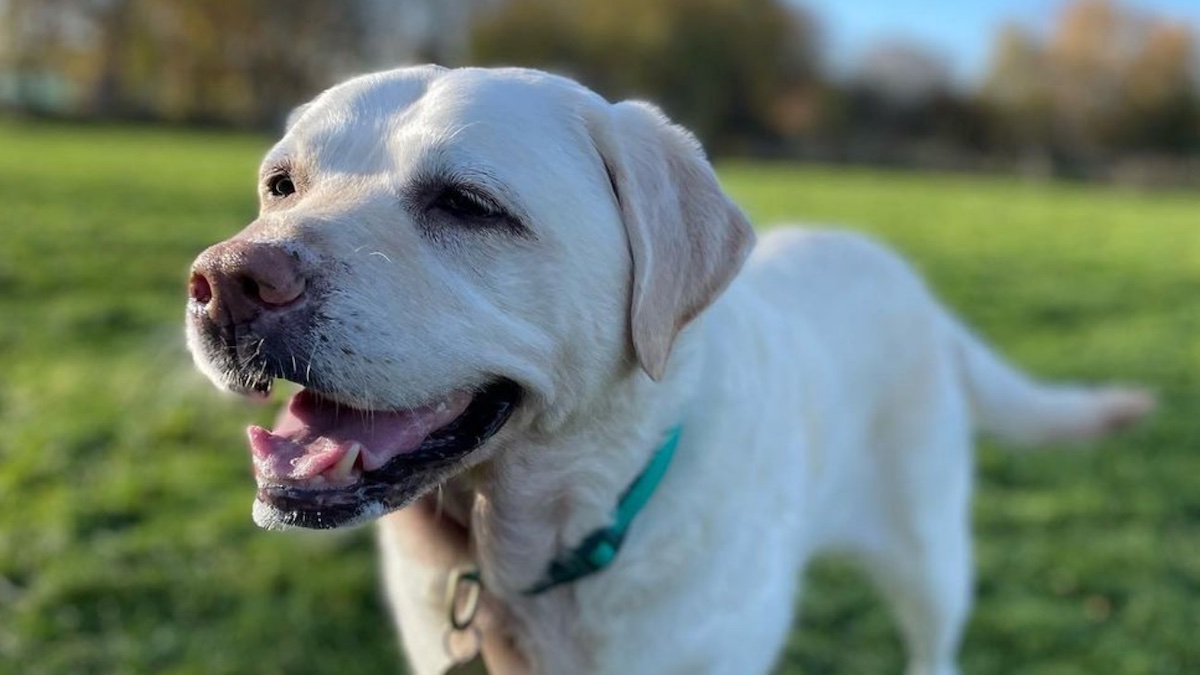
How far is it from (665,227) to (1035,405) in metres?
2.17

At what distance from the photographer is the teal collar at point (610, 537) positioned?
2193mm

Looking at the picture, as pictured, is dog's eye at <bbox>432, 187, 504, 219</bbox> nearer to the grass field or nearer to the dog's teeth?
the dog's teeth

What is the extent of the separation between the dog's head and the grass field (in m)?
1.77

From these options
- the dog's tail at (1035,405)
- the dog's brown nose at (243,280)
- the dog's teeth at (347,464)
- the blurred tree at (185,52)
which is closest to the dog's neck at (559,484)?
the dog's teeth at (347,464)

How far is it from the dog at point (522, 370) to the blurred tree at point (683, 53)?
45.4m

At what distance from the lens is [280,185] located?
219 cm

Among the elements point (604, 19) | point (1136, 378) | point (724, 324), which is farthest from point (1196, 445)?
point (604, 19)

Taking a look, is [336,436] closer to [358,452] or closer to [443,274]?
[358,452]

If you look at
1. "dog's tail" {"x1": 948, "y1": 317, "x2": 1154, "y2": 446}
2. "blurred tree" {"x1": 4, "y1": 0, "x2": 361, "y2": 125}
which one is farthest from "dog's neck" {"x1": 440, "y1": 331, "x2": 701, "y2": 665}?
"blurred tree" {"x1": 4, "y1": 0, "x2": 361, "y2": 125}

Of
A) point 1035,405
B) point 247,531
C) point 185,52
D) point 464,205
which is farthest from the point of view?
point 185,52

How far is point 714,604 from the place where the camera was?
2.26 meters

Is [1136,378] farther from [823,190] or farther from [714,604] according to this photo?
[823,190]

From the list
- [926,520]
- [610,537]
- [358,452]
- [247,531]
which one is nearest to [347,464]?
[358,452]

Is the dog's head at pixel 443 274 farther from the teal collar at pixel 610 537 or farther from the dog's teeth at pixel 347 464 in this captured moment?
the teal collar at pixel 610 537
